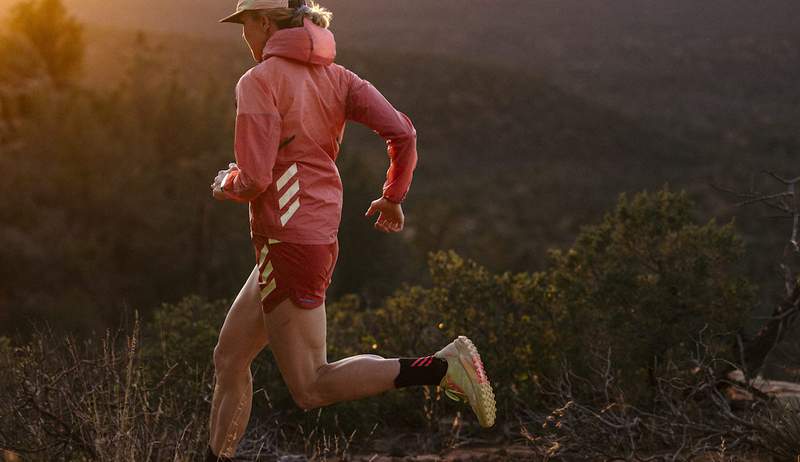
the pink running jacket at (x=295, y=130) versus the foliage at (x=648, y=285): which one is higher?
the pink running jacket at (x=295, y=130)

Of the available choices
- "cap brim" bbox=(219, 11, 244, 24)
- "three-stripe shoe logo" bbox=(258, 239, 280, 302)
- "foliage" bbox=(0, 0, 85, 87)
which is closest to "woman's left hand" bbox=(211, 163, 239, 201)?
"three-stripe shoe logo" bbox=(258, 239, 280, 302)

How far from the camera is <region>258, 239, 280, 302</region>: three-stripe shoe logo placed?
286cm

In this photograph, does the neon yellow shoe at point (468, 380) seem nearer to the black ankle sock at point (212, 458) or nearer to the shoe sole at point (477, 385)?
the shoe sole at point (477, 385)

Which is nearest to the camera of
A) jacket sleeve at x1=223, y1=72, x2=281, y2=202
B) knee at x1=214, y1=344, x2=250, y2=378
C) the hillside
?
jacket sleeve at x1=223, y1=72, x2=281, y2=202

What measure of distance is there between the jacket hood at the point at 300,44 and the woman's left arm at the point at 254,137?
12 cm

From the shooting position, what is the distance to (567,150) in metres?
49.8

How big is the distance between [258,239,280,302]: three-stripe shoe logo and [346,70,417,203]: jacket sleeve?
1.53 ft

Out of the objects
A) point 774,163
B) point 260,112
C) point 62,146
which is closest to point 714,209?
point 774,163

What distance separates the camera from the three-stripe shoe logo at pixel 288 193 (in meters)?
2.81

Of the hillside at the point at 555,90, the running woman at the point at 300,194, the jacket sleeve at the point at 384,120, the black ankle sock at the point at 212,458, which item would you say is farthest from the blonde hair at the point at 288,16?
the hillside at the point at 555,90

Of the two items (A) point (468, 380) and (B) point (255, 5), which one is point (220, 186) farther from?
(A) point (468, 380)

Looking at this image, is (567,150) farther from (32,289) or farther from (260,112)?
(260,112)

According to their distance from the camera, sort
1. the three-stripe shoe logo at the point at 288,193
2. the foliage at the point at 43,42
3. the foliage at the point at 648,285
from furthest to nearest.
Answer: the foliage at the point at 43,42, the foliage at the point at 648,285, the three-stripe shoe logo at the point at 288,193

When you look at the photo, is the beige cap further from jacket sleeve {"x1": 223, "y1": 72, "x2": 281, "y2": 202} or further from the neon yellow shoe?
the neon yellow shoe
